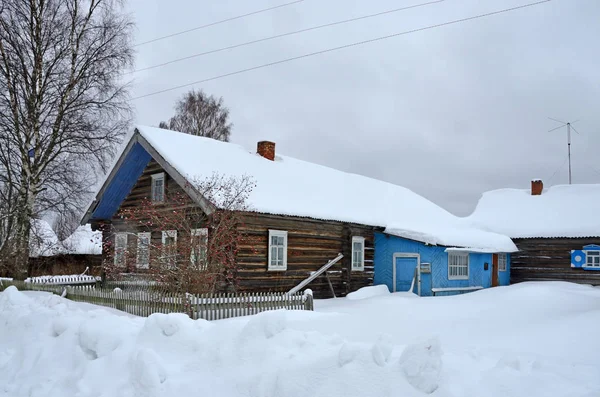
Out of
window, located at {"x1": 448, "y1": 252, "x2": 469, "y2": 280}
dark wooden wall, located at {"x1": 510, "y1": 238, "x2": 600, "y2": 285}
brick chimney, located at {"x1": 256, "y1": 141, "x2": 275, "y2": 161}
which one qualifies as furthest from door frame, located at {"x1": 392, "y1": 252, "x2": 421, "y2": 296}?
dark wooden wall, located at {"x1": 510, "y1": 238, "x2": 600, "y2": 285}

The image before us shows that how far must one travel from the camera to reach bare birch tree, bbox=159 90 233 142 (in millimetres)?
32344

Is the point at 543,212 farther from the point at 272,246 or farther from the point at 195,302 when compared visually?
the point at 195,302

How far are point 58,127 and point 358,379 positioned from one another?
18.3 metres

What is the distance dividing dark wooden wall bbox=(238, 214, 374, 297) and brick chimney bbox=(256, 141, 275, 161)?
12.7ft

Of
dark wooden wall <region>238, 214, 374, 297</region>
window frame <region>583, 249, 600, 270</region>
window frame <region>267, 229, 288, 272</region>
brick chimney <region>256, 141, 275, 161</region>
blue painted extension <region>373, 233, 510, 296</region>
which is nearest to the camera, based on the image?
dark wooden wall <region>238, 214, 374, 297</region>

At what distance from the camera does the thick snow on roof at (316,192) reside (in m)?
17.2

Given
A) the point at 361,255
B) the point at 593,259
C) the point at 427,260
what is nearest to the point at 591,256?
the point at 593,259

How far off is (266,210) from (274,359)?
10.2m

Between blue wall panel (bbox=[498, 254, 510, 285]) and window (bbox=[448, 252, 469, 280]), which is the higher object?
window (bbox=[448, 252, 469, 280])

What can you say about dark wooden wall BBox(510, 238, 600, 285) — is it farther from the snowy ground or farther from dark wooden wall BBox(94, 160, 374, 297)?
the snowy ground

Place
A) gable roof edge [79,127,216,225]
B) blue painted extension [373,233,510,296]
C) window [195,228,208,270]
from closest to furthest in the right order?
window [195,228,208,270]
gable roof edge [79,127,216,225]
blue painted extension [373,233,510,296]

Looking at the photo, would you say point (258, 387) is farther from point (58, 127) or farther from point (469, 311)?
point (58, 127)

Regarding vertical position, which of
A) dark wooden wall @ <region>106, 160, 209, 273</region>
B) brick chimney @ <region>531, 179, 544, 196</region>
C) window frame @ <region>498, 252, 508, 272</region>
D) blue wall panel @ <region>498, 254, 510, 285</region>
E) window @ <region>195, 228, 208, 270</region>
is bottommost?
blue wall panel @ <region>498, 254, 510, 285</region>

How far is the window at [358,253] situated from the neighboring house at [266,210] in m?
0.04
